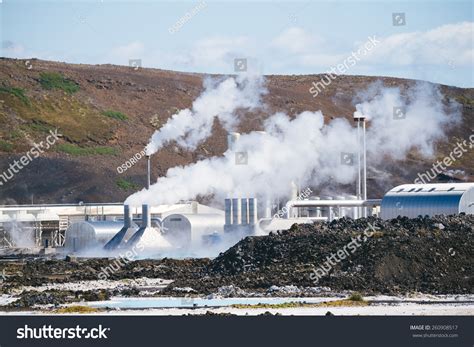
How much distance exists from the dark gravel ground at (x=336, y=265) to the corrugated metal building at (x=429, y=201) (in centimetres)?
780

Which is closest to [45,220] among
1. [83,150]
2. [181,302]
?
[181,302]

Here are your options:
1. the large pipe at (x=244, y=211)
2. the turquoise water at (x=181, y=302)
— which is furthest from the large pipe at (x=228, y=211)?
the turquoise water at (x=181, y=302)

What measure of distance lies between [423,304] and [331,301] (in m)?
3.66

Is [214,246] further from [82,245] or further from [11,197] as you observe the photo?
[11,197]

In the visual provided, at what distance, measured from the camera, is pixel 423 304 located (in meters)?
42.8

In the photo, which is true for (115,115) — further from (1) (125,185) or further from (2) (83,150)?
(1) (125,185)

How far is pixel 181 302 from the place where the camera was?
4578 cm

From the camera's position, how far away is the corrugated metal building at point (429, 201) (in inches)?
2879

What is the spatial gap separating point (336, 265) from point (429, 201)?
22.0 metres

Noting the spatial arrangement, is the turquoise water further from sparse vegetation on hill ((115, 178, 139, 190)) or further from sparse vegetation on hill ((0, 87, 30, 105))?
sparse vegetation on hill ((0, 87, 30, 105))

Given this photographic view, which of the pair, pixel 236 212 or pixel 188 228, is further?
pixel 188 228

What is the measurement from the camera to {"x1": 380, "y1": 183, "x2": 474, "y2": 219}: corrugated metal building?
7312 cm

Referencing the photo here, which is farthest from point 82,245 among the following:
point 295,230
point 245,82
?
point 245,82

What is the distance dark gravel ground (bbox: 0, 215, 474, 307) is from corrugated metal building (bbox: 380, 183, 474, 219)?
7.80m
